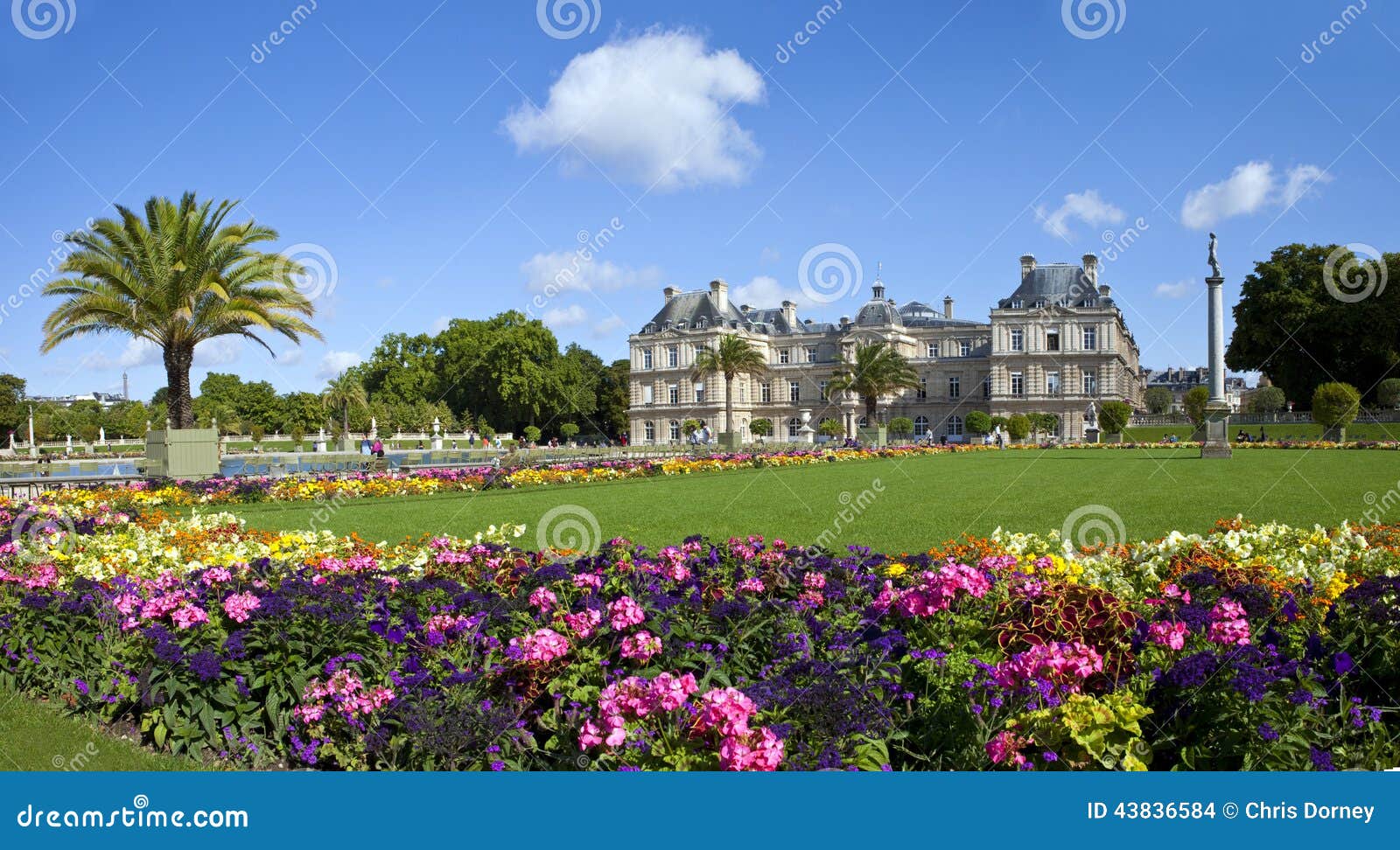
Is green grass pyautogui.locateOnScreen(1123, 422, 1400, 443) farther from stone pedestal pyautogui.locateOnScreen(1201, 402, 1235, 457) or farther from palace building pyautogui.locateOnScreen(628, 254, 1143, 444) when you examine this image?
palace building pyautogui.locateOnScreen(628, 254, 1143, 444)

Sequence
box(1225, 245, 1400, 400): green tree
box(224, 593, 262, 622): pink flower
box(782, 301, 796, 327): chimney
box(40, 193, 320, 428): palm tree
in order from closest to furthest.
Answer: box(224, 593, 262, 622): pink flower < box(40, 193, 320, 428): palm tree < box(1225, 245, 1400, 400): green tree < box(782, 301, 796, 327): chimney

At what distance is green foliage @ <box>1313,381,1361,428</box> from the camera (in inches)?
1330

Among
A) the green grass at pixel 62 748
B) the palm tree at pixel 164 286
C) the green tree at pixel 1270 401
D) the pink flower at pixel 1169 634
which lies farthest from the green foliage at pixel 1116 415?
the green grass at pixel 62 748

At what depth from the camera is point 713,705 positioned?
9.64ft

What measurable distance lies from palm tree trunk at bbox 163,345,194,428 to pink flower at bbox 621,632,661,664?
16.3 metres

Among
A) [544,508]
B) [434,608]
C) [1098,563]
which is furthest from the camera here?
[544,508]

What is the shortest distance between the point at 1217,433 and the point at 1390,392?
2039 cm

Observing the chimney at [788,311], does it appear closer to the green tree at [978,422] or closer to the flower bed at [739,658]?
the green tree at [978,422]

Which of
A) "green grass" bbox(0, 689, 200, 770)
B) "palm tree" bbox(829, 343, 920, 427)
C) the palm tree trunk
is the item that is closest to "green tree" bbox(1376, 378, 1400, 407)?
"palm tree" bbox(829, 343, 920, 427)

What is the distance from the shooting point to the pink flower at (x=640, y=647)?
147 inches

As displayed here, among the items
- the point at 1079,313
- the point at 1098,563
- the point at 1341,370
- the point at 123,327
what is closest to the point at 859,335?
the point at 1079,313

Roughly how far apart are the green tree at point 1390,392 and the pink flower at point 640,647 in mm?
46757

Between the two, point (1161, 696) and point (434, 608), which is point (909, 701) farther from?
point (434, 608)

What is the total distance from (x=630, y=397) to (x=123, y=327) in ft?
212
